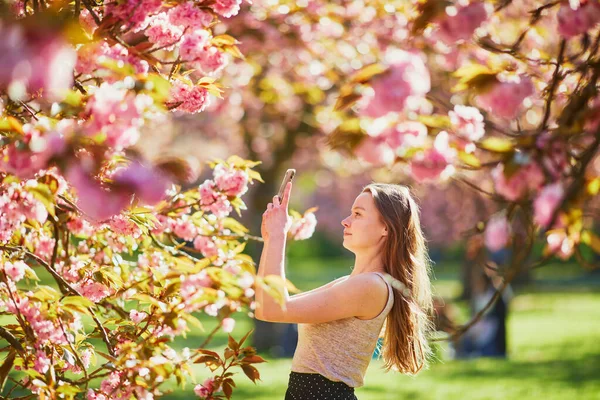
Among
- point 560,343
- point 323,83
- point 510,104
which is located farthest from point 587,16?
point 560,343

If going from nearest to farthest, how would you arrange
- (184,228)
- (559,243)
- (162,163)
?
(162,163) → (559,243) → (184,228)

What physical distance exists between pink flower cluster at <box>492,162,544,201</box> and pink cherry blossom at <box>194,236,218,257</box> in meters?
1.86

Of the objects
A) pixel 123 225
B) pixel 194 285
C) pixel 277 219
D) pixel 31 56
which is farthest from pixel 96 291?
pixel 31 56

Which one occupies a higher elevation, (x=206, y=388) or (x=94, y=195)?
(x=94, y=195)

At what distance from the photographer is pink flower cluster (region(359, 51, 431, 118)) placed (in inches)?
89.7

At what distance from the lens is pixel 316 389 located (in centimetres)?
318

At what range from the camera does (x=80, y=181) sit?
2084 millimetres

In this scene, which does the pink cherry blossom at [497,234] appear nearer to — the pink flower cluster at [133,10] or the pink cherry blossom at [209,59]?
the pink cherry blossom at [209,59]

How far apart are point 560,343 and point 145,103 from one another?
1207cm

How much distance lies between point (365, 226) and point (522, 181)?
114 cm

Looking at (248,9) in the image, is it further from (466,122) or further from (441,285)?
(441,285)

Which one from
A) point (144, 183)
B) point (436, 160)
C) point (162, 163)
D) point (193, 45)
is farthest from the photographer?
point (162, 163)

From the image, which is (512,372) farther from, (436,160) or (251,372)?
(436,160)

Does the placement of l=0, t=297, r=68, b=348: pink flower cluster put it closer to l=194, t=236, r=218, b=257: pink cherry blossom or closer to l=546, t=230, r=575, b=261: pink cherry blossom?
l=194, t=236, r=218, b=257: pink cherry blossom
